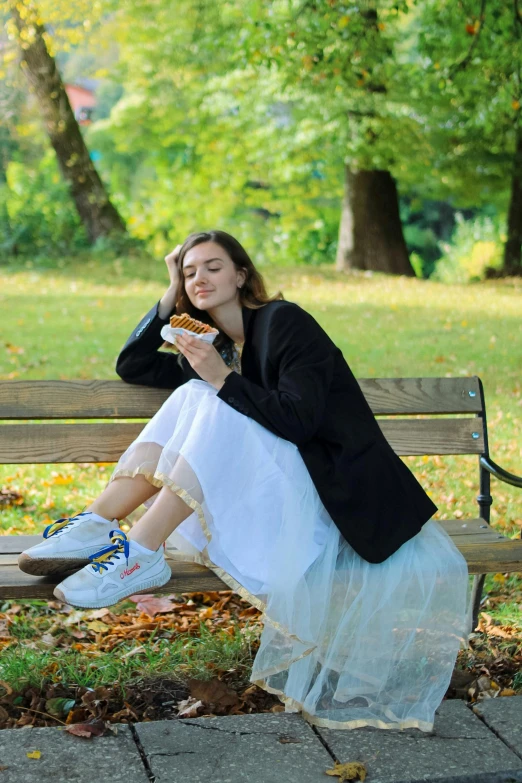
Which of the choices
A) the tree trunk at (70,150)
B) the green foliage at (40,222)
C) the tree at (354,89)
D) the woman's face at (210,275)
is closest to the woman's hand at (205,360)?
the woman's face at (210,275)

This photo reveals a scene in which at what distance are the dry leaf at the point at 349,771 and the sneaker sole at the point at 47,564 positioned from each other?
96cm

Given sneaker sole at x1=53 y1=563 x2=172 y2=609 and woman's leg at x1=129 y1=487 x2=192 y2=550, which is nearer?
sneaker sole at x1=53 y1=563 x2=172 y2=609

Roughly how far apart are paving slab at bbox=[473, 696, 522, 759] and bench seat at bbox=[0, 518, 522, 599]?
0.43 metres

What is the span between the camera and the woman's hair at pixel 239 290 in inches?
144

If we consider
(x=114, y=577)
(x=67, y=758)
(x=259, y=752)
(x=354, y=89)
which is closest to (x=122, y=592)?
(x=114, y=577)

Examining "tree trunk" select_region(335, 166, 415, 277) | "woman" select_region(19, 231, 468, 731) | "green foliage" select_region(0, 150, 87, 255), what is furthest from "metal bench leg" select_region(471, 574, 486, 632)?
"green foliage" select_region(0, 150, 87, 255)

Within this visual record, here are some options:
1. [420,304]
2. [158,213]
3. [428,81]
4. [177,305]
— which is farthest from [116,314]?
[158,213]

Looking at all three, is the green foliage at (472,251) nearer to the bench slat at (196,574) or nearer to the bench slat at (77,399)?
the bench slat at (77,399)

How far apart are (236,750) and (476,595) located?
4.61ft

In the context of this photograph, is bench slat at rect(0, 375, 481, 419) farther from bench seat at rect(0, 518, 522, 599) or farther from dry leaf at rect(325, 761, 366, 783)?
dry leaf at rect(325, 761, 366, 783)

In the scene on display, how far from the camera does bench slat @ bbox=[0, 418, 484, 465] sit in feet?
12.5

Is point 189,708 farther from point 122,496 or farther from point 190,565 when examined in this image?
point 122,496

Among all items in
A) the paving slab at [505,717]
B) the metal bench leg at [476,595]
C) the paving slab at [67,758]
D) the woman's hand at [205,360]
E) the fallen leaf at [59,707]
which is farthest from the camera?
the metal bench leg at [476,595]

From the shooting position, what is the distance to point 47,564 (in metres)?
2.96
